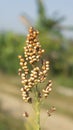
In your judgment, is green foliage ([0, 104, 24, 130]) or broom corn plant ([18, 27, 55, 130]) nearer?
broom corn plant ([18, 27, 55, 130])

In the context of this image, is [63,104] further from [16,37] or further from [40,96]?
[16,37]

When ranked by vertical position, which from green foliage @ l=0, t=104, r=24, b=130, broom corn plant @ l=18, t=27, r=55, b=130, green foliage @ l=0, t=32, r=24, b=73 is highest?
broom corn plant @ l=18, t=27, r=55, b=130

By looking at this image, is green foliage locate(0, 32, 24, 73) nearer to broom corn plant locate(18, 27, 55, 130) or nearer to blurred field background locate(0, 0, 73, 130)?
blurred field background locate(0, 0, 73, 130)

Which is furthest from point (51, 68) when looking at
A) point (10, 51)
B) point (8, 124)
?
point (8, 124)

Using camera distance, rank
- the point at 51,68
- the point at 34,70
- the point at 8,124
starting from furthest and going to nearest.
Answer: the point at 51,68 < the point at 8,124 < the point at 34,70

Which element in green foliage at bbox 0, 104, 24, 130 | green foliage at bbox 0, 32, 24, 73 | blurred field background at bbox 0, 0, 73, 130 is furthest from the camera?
green foliage at bbox 0, 32, 24, 73

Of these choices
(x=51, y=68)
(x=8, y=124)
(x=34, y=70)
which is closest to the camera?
(x=34, y=70)

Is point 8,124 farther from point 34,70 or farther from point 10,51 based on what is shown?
point 10,51

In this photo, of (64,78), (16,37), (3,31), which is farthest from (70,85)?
(3,31)

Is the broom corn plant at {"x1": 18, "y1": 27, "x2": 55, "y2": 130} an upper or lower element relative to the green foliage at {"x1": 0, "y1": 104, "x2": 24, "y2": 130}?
upper

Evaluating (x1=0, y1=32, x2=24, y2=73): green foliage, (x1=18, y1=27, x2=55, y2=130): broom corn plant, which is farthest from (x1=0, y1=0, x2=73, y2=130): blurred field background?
(x1=18, y1=27, x2=55, y2=130): broom corn plant

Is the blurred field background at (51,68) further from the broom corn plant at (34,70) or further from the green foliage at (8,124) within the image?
the broom corn plant at (34,70)
